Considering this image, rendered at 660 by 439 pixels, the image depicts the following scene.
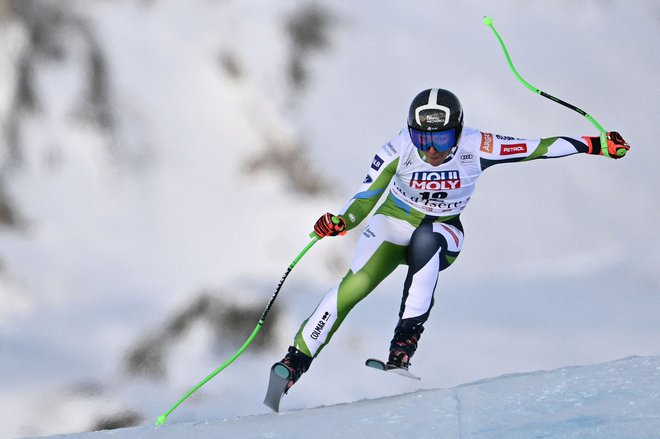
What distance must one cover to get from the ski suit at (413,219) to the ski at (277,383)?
208mm

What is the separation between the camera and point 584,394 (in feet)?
22.5

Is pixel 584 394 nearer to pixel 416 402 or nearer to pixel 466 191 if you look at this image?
pixel 416 402

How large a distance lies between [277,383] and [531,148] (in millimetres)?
2274

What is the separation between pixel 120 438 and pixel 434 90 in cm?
307

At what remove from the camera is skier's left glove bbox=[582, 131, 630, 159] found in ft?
23.4

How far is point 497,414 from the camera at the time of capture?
6.69 meters

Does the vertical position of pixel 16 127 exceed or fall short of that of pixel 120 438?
it exceeds it

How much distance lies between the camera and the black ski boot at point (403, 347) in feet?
23.4

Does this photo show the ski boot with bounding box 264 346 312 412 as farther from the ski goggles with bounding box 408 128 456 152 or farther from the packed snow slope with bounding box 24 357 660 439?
the ski goggles with bounding box 408 128 456 152

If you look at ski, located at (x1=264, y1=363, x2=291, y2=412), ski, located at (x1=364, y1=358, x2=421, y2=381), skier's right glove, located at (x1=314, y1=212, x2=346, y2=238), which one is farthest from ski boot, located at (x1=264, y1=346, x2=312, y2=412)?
skier's right glove, located at (x1=314, y1=212, x2=346, y2=238)

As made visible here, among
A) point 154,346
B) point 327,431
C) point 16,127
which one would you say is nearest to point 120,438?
point 327,431

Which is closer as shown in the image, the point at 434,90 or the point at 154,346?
the point at 434,90

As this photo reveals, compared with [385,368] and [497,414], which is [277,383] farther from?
[497,414]

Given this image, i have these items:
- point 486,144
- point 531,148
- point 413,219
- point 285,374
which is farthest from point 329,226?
point 531,148
